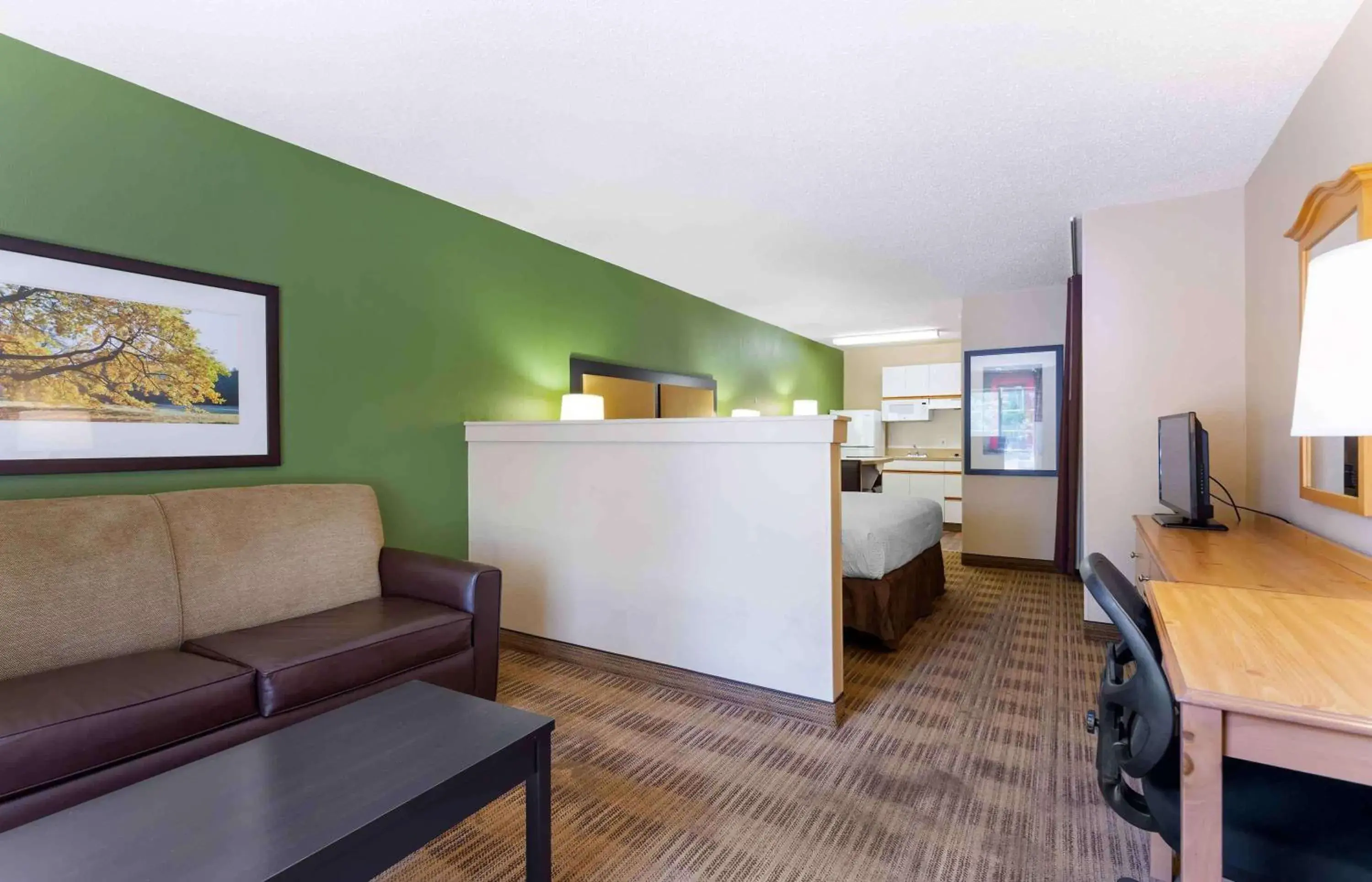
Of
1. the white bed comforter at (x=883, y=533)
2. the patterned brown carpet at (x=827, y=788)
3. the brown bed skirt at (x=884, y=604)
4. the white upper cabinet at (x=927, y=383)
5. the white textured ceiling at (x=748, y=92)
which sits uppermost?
the white textured ceiling at (x=748, y=92)

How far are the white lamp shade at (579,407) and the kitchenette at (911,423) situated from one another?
420cm

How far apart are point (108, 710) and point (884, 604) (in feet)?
9.95

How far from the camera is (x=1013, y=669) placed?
315 cm

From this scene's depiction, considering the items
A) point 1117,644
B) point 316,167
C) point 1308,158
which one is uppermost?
point 316,167

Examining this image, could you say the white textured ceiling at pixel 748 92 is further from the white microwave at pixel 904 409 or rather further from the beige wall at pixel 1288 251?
the white microwave at pixel 904 409

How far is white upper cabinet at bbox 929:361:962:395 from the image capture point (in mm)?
7898

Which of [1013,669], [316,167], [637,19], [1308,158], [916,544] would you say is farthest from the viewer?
[916,544]

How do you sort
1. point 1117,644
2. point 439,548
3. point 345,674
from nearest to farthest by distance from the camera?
point 1117,644
point 345,674
point 439,548

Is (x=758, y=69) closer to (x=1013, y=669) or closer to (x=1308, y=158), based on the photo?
(x=1308, y=158)

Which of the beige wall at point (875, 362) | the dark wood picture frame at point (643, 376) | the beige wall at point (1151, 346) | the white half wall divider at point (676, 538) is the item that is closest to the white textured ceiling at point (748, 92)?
the beige wall at point (1151, 346)

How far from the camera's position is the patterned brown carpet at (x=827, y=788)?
173 cm

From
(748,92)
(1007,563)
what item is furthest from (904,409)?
(748,92)

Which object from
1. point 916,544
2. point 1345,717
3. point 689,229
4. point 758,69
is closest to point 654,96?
point 758,69

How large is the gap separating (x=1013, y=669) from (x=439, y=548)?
3051 mm
